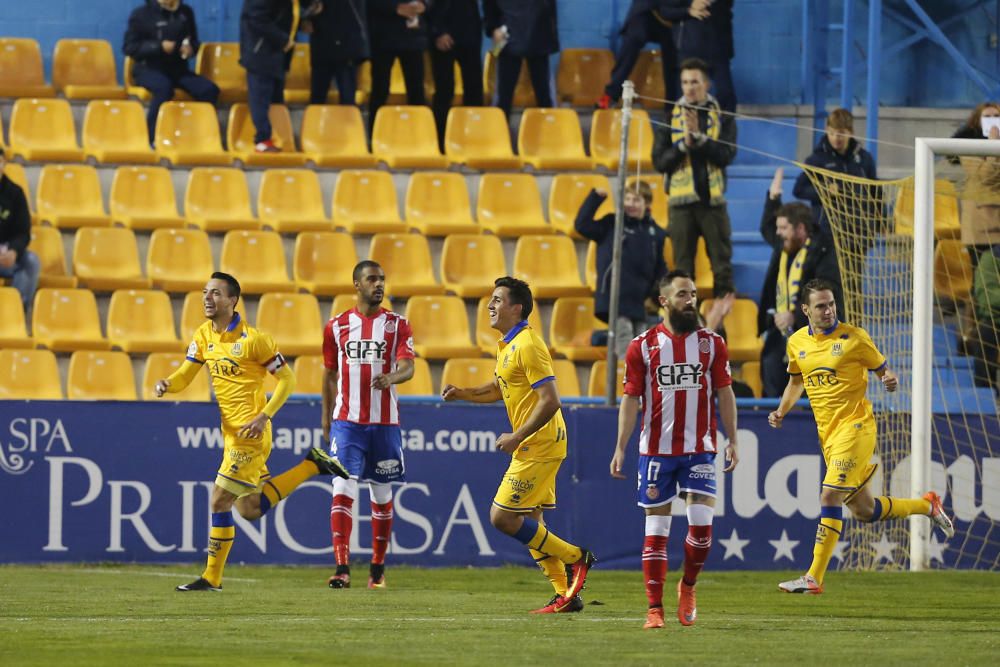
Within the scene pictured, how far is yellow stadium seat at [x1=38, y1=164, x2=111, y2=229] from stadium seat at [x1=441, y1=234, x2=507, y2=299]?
2.98 m

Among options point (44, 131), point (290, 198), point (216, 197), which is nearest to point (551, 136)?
point (290, 198)

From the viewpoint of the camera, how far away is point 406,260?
49.6ft

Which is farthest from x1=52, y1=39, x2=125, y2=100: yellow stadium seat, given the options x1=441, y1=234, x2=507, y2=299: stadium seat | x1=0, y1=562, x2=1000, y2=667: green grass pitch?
x1=0, y1=562, x2=1000, y2=667: green grass pitch

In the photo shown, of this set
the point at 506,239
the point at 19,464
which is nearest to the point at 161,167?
the point at 506,239

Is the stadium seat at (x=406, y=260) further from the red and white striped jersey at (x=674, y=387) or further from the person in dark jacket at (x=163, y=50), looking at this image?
the red and white striped jersey at (x=674, y=387)

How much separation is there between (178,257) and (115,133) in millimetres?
1985

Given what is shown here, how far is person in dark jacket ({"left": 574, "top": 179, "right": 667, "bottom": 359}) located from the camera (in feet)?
45.8

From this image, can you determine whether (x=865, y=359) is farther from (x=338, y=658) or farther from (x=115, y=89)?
(x=115, y=89)

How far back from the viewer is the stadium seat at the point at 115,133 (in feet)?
53.2

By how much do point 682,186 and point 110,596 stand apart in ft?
20.9

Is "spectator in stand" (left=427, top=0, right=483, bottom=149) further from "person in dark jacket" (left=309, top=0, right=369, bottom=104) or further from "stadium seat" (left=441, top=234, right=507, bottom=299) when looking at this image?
"stadium seat" (left=441, top=234, right=507, bottom=299)

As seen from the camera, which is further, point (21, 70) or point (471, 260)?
point (21, 70)

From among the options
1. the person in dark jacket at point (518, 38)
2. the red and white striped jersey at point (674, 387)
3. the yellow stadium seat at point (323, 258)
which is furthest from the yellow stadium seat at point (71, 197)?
the red and white striped jersey at point (674, 387)

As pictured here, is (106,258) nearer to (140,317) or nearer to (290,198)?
(140,317)
